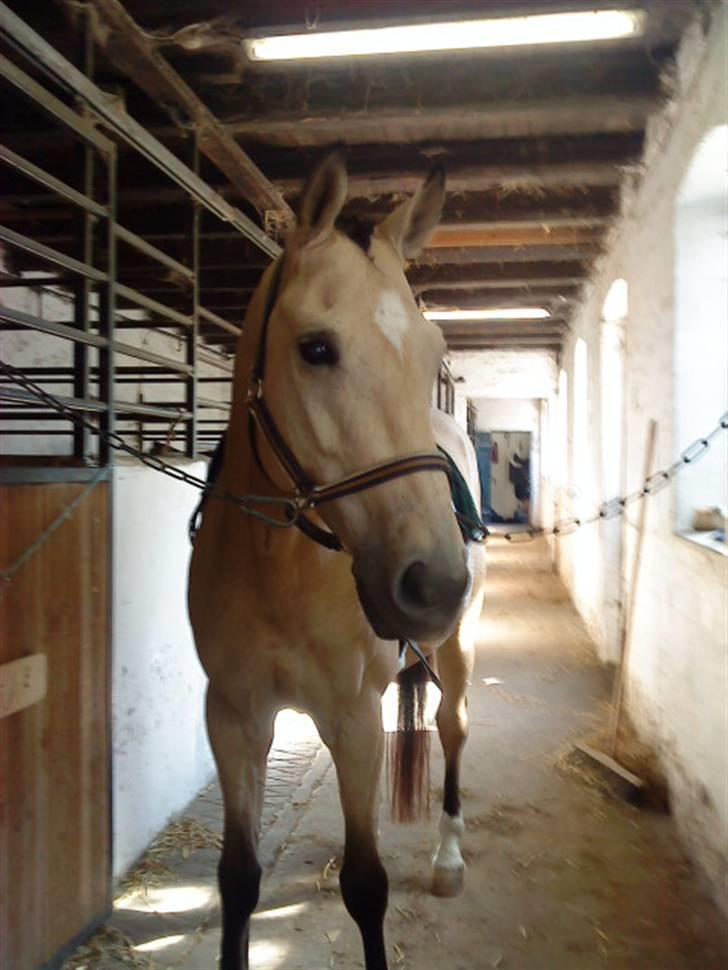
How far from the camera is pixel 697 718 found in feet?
8.89

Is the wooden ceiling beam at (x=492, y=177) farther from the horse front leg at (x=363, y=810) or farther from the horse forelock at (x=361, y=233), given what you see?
the horse front leg at (x=363, y=810)

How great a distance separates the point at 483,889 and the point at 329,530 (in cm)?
180

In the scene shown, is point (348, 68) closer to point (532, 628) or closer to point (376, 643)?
point (376, 643)

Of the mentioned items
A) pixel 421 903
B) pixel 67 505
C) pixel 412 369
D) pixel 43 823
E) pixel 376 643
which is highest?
pixel 412 369

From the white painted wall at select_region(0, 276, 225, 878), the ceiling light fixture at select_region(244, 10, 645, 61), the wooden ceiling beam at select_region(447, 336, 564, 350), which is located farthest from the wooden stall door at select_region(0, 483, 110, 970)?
the wooden ceiling beam at select_region(447, 336, 564, 350)

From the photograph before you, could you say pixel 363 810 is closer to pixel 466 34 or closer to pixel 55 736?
pixel 55 736

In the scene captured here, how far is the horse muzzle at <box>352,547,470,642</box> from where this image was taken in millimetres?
1163

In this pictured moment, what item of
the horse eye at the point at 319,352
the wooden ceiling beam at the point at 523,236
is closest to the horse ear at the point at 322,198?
the horse eye at the point at 319,352

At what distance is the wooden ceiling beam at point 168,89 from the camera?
2.47 meters

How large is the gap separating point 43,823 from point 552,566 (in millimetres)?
9145

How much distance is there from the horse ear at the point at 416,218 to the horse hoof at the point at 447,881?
214cm

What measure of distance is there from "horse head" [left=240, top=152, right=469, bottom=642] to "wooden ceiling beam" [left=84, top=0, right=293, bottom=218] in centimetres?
162

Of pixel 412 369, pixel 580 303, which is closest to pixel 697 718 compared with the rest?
pixel 412 369

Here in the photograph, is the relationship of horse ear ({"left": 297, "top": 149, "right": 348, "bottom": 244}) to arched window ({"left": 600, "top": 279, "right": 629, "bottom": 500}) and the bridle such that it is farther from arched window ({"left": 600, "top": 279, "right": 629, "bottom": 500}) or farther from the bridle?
arched window ({"left": 600, "top": 279, "right": 629, "bottom": 500})
